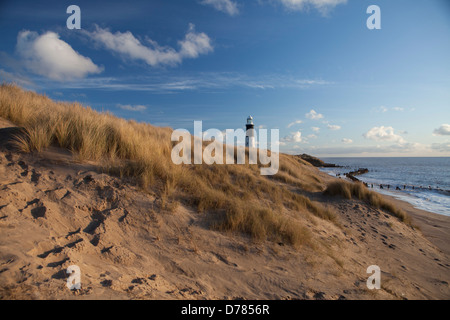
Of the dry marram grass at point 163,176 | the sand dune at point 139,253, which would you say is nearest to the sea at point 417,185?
the sand dune at point 139,253

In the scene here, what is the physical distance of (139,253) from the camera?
11.4 ft

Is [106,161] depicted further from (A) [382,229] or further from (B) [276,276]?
(A) [382,229]

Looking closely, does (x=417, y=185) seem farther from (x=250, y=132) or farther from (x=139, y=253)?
(x=139, y=253)

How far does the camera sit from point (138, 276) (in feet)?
9.57

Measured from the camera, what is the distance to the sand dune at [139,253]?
259 cm

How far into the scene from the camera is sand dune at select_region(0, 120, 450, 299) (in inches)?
102

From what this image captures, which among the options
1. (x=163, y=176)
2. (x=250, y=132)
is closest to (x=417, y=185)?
(x=250, y=132)

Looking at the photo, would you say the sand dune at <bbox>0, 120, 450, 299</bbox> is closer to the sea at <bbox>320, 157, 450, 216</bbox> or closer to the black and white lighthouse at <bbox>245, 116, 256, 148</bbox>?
the sea at <bbox>320, 157, 450, 216</bbox>

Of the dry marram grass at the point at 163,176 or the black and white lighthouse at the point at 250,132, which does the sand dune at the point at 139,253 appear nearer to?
the dry marram grass at the point at 163,176

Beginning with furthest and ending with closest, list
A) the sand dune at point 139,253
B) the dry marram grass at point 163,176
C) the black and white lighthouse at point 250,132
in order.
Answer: the black and white lighthouse at point 250,132
the dry marram grass at point 163,176
the sand dune at point 139,253

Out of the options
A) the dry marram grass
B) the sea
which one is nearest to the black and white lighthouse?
the sea

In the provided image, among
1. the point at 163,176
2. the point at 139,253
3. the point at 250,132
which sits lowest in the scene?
the point at 139,253

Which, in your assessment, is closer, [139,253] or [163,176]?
[139,253]

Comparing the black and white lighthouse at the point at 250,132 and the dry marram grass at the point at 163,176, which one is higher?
the black and white lighthouse at the point at 250,132
